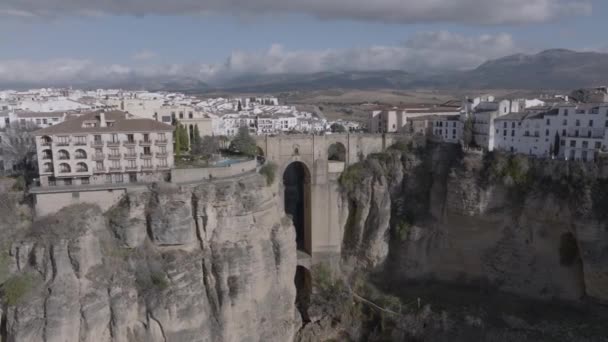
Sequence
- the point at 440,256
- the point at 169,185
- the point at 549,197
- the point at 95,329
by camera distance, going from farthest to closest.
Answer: the point at 440,256 < the point at 549,197 < the point at 169,185 < the point at 95,329

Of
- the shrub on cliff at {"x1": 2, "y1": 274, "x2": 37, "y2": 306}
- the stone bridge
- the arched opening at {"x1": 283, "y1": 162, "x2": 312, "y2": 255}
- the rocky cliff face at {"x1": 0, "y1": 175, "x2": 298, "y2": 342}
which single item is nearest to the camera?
the shrub on cliff at {"x1": 2, "y1": 274, "x2": 37, "y2": 306}

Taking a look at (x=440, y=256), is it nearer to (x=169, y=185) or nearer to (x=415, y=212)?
(x=415, y=212)

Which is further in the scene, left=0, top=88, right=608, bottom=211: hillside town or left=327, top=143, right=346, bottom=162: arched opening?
left=327, top=143, right=346, bottom=162: arched opening

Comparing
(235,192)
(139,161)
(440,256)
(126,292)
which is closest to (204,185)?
(235,192)

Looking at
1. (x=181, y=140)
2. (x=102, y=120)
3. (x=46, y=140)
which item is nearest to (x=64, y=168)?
(x=46, y=140)

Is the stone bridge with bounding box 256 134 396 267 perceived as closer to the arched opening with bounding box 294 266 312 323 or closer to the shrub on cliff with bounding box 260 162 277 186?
the arched opening with bounding box 294 266 312 323

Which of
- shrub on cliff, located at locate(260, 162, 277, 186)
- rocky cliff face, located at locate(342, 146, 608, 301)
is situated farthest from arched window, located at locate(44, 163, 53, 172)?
rocky cliff face, located at locate(342, 146, 608, 301)

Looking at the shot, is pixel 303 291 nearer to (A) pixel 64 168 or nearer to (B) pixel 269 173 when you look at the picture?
(B) pixel 269 173
